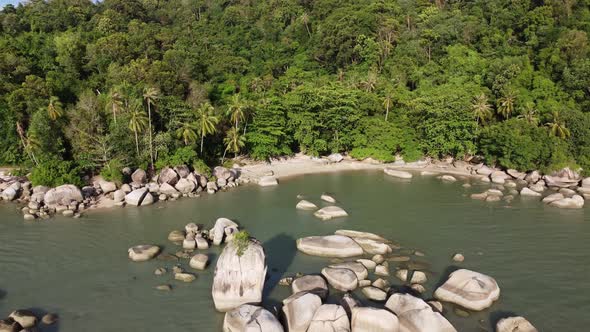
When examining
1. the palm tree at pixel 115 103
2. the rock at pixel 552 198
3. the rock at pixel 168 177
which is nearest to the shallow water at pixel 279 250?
the rock at pixel 552 198

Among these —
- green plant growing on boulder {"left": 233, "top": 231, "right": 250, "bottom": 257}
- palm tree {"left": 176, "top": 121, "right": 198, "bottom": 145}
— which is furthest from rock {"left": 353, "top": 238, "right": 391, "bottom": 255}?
Result: palm tree {"left": 176, "top": 121, "right": 198, "bottom": 145}

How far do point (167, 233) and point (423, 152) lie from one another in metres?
40.1

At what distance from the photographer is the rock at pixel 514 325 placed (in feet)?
57.7

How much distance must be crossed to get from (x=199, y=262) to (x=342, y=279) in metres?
9.44

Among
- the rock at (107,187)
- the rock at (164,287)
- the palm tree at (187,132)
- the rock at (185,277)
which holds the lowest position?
the rock at (164,287)

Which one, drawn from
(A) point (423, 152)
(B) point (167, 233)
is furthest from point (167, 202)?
(A) point (423, 152)

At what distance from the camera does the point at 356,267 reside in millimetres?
23391

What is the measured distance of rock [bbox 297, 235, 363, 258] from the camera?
2569cm

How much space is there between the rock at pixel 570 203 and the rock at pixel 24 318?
4341 centimetres

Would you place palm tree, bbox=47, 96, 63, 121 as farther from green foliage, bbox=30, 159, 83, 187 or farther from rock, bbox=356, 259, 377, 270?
rock, bbox=356, 259, 377, 270

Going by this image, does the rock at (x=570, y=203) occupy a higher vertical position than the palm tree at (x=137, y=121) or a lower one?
lower

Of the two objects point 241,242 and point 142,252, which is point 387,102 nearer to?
point 142,252

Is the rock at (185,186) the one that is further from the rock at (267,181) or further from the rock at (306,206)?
the rock at (306,206)

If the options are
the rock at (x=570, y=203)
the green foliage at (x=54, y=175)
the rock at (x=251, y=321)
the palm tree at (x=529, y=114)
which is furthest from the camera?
the palm tree at (x=529, y=114)
